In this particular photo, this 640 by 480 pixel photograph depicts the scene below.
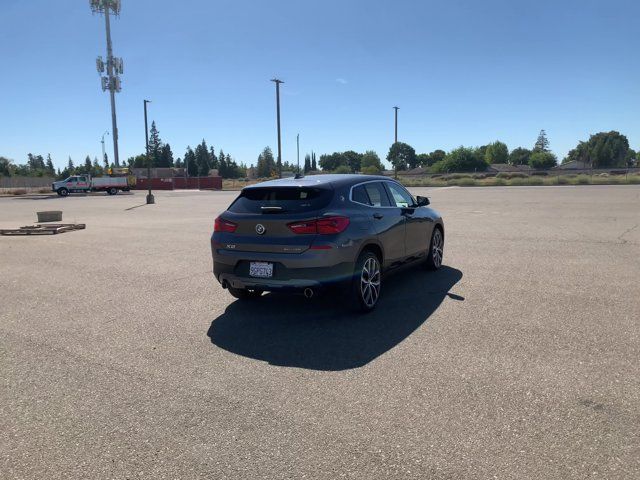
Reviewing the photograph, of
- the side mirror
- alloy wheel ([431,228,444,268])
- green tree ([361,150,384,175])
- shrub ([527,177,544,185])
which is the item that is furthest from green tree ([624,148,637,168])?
the side mirror

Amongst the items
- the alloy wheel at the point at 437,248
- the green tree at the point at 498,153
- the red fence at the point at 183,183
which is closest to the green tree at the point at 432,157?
the green tree at the point at 498,153

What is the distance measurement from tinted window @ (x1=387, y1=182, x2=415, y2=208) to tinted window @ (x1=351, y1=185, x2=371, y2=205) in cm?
85

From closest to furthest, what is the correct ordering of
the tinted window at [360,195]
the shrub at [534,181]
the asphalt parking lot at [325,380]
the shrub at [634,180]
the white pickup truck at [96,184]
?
the asphalt parking lot at [325,380] → the tinted window at [360,195] → the shrub at [634,180] → the white pickup truck at [96,184] → the shrub at [534,181]

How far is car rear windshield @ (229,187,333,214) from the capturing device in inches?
212

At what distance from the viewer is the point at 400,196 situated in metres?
7.13

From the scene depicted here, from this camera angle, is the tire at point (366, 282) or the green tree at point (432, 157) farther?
the green tree at point (432, 157)

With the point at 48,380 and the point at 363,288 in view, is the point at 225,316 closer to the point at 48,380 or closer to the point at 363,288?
the point at 363,288

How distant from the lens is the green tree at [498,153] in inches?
6644

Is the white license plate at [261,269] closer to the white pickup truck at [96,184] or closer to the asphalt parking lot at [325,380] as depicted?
the asphalt parking lot at [325,380]

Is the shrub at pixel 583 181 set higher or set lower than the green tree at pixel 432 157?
lower

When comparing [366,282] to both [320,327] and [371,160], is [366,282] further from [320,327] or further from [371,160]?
[371,160]

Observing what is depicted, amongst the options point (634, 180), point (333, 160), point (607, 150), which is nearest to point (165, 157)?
point (333, 160)

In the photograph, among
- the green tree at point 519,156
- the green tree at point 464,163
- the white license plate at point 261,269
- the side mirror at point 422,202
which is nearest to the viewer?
the white license plate at point 261,269

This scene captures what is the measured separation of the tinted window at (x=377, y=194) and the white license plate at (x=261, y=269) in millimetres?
1681
